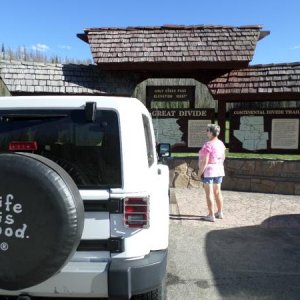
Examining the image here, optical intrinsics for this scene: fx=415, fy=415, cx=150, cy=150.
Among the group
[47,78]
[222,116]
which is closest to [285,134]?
[222,116]

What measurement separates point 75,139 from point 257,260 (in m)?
3.16

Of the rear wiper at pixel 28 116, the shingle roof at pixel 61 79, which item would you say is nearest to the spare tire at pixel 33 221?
the rear wiper at pixel 28 116

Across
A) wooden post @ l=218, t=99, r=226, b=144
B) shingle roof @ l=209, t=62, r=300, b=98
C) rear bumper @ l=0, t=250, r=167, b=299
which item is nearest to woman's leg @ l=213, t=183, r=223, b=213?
wooden post @ l=218, t=99, r=226, b=144

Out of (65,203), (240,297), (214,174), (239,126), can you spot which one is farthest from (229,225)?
(65,203)

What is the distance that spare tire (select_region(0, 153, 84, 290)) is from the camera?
104 inches

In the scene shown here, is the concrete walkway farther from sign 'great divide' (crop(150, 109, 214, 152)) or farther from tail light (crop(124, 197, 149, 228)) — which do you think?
tail light (crop(124, 197, 149, 228))

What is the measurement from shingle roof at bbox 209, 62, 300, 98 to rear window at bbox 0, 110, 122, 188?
743 centimetres

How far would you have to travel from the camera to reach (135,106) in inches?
126

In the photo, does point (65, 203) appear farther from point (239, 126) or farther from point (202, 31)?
point (202, 31)

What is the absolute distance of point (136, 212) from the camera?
2.96 m

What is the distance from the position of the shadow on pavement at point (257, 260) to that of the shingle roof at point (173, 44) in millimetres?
4690

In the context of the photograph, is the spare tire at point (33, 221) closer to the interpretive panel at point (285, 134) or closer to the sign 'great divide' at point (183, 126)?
the sign 'great divide' at point (183, 126)

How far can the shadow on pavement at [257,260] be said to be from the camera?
14.1ft

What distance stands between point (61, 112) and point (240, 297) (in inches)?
99.5
